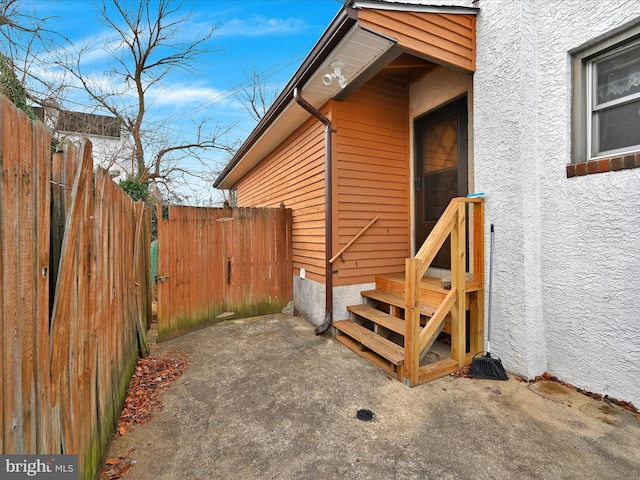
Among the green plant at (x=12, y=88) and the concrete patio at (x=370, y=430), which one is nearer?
the concrete patio at (x=370, y=430)

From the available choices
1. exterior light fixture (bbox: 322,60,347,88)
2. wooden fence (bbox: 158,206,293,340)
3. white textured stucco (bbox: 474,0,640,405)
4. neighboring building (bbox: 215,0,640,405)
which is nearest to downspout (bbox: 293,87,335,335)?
neighboring building (bbox: 215,0,640,405)

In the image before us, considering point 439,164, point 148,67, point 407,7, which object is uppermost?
point 148,67

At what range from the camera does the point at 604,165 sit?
241cm

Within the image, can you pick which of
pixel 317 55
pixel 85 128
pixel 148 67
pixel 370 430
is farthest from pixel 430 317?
pixel 148 67

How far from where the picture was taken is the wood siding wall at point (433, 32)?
2.72 metres

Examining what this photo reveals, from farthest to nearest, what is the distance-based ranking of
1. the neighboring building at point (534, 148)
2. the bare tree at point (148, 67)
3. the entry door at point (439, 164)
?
the bare tree at point (148, 67), the entry door at point (439, 164), the neighboring building at point (534, 148)

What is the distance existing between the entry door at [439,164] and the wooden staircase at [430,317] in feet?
2.72

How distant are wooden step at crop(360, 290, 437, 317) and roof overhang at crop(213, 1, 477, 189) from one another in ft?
8.96

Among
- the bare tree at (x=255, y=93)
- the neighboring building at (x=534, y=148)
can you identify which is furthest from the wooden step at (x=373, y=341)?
the bare tree at (x=255, y=93)

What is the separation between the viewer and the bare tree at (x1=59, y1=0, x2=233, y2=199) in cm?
847

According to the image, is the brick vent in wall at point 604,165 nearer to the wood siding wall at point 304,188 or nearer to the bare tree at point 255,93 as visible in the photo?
the wood siding wall at point 304,188

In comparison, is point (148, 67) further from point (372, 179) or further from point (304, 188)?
point (372, 179)

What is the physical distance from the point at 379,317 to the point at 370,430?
1590 millimetres

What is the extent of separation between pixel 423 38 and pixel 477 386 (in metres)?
3.47
